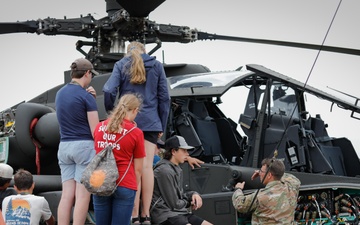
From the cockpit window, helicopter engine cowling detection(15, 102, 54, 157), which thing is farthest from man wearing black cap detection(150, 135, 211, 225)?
helicopter engine cowling detection(15, 102, 54, 157)

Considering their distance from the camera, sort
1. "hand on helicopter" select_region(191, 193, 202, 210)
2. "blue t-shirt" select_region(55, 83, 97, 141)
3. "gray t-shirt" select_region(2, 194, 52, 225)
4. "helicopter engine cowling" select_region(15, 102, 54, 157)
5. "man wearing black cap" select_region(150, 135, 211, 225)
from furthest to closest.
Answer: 1. "helicopter engine cowling" select_region(15, 102, 54, 157)
2. "hand on helicopter" select_region(191, 193, 202, 210)
3. "man wearing black cap" select_region(150, 135, 211, 225)
4. "blue t-shirt" select_region(55, 83, 97, 141)
5. "gray t-shirt" select_region(2, 194, 52, 225)

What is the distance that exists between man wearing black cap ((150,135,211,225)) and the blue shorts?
0.76 meters

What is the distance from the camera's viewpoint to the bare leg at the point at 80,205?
7270 millimetres

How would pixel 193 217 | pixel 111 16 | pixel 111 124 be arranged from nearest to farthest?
1. pixel 111 124
2. pixel 193 217
3. pixel 111 16

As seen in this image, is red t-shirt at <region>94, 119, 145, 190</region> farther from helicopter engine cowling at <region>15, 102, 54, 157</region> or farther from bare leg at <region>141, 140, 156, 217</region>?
helicopter engine cowling at <region>15, 102, 54, 157</region>

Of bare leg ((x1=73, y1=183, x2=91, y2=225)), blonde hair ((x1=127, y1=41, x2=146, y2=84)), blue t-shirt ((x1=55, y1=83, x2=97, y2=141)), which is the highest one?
blonde hair ((x1=127, y1=41, x2=146, y2=84))

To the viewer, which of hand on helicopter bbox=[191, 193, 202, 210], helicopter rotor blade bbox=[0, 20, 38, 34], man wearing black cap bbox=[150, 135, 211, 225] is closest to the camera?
man wearing black cap bbox=[150, 135, 211, 225]

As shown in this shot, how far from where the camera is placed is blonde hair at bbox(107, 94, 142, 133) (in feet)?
22.1

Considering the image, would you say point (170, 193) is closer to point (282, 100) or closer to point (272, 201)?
point (272, 201)

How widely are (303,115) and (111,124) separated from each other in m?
4.08

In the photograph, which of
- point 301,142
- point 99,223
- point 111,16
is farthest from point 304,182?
point 111,16

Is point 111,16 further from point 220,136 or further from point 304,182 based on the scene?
point 304,182

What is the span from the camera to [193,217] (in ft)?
26.2

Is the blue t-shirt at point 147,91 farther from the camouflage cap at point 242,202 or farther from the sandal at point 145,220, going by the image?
the camouflage cap at point 242,202
